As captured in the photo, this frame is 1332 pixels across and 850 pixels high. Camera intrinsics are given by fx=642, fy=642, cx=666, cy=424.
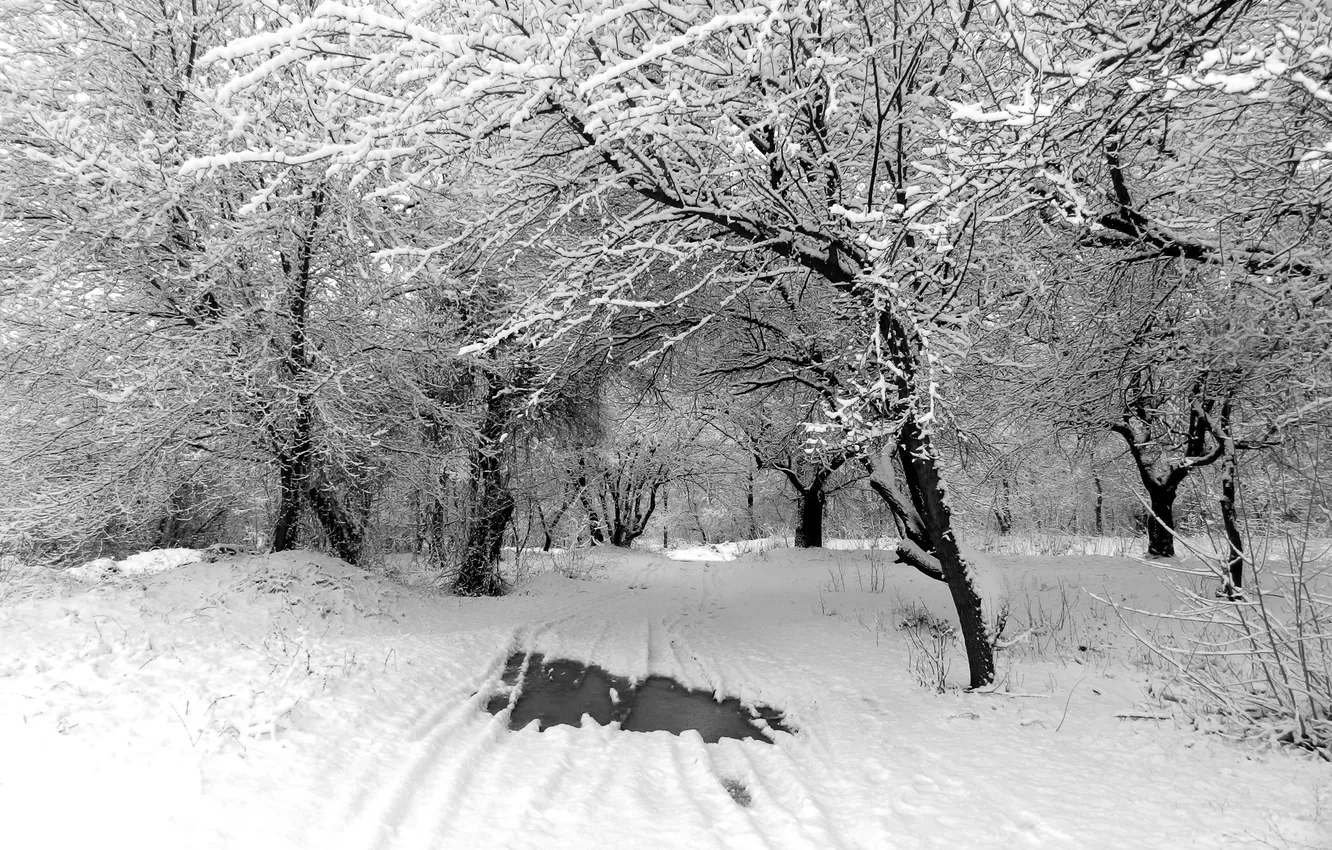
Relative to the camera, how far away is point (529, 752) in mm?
4711

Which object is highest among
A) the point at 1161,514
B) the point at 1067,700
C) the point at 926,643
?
the point at 1161,514

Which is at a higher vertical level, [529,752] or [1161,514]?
[1161,514]

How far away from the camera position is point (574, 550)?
63.2ft

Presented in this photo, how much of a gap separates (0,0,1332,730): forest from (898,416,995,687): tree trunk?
0.03 meters

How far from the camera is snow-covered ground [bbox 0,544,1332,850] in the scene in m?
3.38

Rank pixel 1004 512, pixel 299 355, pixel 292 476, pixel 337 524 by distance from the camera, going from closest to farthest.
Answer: pixel 299 355
pixel 292 476
pixel 337 524
pixel 1004 512

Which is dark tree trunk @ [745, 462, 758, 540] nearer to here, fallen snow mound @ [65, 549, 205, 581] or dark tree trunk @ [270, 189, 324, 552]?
dark tree trunk @ [270, 189, 324, 552]

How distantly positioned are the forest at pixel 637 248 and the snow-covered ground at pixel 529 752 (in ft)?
4.01

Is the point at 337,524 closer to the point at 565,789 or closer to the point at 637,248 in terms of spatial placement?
the point at 565,789

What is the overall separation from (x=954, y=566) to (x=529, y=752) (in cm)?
406

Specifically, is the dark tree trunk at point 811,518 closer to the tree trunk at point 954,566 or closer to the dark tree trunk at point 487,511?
the dark tree trunk at point 487,511

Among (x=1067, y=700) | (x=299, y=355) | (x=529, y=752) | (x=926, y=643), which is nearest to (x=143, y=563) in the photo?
(x=299, y=355)

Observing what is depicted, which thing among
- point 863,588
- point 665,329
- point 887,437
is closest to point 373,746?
point 887,437

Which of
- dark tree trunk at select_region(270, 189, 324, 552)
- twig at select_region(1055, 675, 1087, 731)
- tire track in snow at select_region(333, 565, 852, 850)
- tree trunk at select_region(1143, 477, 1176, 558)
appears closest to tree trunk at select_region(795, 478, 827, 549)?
tree trunk at select_region(1143, 477, 1176, 558)
